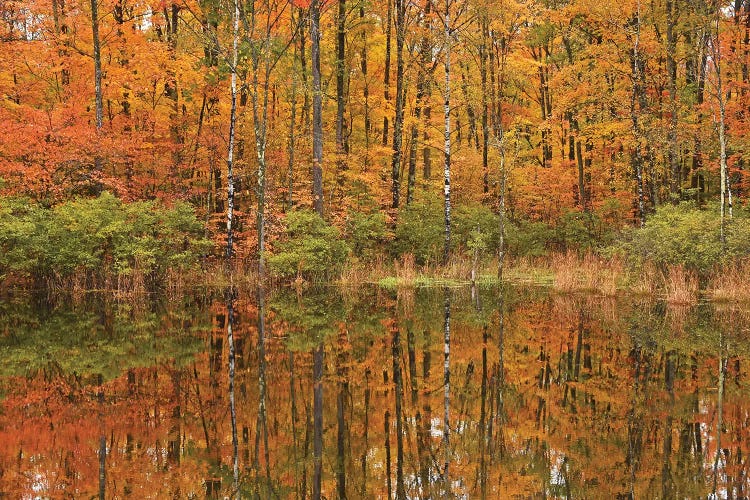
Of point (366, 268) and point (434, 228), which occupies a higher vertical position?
point (434, 228)

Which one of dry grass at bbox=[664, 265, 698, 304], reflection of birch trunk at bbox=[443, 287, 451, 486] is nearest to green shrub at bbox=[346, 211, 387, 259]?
reflection of birch trunk at bbox=[443, 287, 451, 486]

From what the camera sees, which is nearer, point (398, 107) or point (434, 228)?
point (434, 228)

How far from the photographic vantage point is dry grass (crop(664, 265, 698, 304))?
15203 millimetres

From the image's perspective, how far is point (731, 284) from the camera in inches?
593

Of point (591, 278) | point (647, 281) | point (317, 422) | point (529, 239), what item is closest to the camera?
point (317, 422)

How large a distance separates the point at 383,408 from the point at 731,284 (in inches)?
462

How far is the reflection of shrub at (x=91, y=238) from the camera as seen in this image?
17.0 metres

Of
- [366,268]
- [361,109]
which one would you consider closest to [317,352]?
[366,268]

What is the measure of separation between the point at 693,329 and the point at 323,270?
1145 cm

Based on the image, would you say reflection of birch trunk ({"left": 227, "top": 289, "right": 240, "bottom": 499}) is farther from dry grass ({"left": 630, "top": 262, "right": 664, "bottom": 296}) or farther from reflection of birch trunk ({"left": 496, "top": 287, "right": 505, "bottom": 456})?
dry grass ({"left": 630, "top": 262, "right": 664, "bottom": 296})

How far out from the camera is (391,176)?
83.8 feet

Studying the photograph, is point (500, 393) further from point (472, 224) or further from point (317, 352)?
point (472, 224)

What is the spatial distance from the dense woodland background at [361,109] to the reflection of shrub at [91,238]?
0.88 meters

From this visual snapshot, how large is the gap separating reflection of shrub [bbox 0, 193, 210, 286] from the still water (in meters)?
5.12
